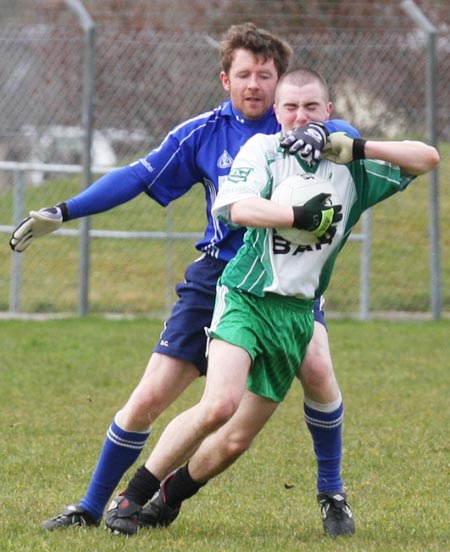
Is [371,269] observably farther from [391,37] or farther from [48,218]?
[48,218]

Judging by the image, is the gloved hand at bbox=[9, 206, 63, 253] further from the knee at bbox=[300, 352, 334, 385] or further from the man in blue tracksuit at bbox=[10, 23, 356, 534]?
the knee at bbox=[300, 352, 334, 385]

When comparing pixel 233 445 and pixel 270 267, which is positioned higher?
pixel 270 267

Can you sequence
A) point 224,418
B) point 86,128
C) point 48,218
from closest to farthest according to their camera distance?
1. point 224,418
2. point 48,218
3. point 86,128

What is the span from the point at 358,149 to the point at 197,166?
86cm

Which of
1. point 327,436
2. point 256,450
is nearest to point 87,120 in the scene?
point 256,450

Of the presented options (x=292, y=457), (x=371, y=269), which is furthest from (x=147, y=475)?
(x=371, y=269)

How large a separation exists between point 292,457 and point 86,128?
22.0 feet

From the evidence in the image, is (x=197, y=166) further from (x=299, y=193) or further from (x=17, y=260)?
(x=17, y=260)

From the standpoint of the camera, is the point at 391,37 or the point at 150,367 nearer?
the point at 150,367

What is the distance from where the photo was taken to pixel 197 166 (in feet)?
17.1

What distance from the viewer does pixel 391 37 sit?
13.4 meters

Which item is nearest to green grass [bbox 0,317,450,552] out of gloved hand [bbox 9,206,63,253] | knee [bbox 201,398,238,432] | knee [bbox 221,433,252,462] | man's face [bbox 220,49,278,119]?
knee [bbox 221,433,252,462]

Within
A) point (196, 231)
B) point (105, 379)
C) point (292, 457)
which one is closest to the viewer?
point (292, 457)

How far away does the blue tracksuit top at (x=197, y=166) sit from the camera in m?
5.13
